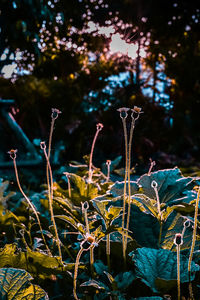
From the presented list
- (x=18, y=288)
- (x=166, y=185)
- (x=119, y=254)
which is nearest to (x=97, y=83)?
(x=166, y=185)

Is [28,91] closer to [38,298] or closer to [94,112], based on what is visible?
[94,112]

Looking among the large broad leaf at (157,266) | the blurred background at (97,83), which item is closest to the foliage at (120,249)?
the large broad leaf at (157,266)

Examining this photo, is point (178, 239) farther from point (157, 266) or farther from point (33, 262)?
point (33, 262)

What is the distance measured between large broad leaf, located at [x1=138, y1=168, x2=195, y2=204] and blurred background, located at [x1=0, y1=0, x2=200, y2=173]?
1.59ft

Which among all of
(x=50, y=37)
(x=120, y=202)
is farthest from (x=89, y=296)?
(x=50, y=37)

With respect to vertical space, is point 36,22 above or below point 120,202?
above

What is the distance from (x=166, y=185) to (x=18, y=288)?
429 mm

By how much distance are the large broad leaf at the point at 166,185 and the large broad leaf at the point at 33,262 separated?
295 millimetres

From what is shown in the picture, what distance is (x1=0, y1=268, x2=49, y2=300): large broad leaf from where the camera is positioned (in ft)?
1.59

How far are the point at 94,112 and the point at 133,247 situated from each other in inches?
140

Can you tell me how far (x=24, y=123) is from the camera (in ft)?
14.9

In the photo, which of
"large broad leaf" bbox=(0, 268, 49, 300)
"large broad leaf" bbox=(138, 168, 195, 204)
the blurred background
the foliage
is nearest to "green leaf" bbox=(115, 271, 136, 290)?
the foliage

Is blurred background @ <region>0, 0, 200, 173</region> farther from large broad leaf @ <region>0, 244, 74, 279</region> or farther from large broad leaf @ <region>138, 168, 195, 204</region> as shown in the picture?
large broad leaf @ <region>0, 244, 74, 279</region>

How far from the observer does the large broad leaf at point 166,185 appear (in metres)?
0.77
